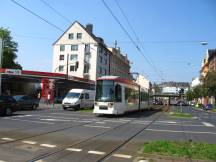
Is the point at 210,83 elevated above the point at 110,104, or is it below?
above

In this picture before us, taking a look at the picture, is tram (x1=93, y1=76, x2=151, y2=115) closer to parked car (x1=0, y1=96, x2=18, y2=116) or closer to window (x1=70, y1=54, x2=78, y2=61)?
parked car (x1=0, y1=96, x2=18, y2=116)

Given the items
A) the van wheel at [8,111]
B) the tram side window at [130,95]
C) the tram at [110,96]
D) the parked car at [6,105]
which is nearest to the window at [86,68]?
the tram side window at [130,95]

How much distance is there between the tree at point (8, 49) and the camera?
80056 mm

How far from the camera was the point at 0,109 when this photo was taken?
88.3 feet

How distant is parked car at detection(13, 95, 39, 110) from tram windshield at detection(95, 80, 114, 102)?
9.51 m

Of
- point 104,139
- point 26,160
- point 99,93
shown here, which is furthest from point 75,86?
point 26,160

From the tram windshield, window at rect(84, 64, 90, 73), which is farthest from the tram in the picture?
window at rect(84, 64, 90, 73)

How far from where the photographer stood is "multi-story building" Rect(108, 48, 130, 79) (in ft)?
341

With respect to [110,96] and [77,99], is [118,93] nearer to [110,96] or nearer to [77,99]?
[110,96]

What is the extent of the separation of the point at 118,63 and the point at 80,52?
25.9 m

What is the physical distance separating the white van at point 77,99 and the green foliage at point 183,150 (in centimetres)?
2811

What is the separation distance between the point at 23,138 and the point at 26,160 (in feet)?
14.8

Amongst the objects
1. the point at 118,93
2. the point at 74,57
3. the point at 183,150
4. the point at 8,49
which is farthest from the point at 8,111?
the point at 74,57

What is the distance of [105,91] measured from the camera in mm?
29859
